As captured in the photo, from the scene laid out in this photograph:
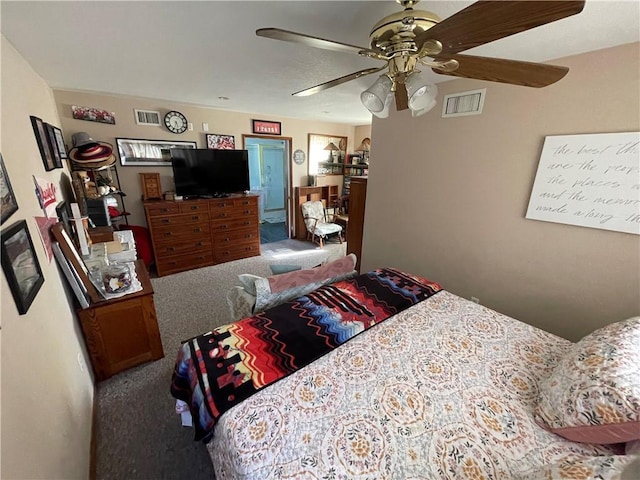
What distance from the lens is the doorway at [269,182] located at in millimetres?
5461

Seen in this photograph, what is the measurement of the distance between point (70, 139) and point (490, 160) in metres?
4.36

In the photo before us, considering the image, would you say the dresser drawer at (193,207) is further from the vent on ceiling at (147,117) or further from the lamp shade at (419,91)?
the lamp shade at (419,91)

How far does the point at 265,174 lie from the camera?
5961 millimetres

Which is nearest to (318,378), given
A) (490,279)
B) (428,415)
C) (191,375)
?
(428,415)

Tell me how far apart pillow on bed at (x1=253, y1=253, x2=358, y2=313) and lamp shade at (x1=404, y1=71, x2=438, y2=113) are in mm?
1218

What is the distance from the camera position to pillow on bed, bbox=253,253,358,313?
1.66 m

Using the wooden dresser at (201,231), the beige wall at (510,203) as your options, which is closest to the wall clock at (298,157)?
the wooden dresser at (201,231)

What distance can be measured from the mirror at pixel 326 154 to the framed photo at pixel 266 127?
2.31 feet

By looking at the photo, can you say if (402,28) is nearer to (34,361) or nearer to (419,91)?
(419,91)

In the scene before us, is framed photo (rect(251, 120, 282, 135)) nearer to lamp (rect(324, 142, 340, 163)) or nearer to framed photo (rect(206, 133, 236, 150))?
framed photo (rect(206, 133, 236, 150))

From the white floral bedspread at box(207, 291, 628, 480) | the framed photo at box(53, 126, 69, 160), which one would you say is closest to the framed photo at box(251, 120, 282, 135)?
the framed photo at box(53, 126, 69, 160)

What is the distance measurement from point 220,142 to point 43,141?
2360 millimetres

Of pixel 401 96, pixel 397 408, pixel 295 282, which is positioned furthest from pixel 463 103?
pixel 397 408

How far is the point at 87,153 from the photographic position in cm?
253
